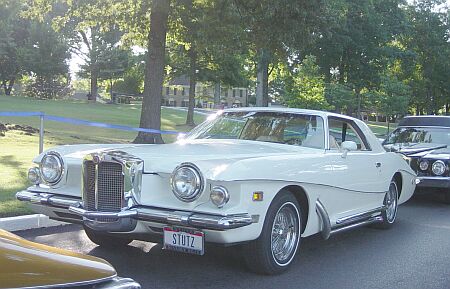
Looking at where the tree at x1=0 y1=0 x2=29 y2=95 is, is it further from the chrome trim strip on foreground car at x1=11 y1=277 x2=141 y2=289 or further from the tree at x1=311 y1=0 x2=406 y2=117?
the chrome trim strip on foreground car at x1=11 y1=277 x2=141 y2=289

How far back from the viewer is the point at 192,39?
57.4ft

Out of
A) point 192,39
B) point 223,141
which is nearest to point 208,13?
point 192,39

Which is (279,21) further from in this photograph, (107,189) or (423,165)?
(107,189)

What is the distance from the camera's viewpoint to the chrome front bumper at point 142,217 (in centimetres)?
430

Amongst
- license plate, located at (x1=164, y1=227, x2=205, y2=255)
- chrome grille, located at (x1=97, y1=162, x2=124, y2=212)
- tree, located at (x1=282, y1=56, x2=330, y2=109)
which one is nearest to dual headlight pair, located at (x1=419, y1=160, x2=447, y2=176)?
license plate, located at (x1=164, y1=227, x2=205, y2=255)

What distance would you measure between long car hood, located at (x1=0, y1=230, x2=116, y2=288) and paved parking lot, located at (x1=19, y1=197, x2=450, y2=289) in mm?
2446

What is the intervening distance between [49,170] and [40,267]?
132 inches

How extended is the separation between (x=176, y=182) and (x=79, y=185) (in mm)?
1186

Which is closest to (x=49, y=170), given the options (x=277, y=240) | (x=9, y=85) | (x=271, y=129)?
(x=277, y=240)

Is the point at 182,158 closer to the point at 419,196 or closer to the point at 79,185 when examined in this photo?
the point at 79,185

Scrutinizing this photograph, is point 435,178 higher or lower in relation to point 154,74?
lower

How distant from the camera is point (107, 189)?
4.77 meters

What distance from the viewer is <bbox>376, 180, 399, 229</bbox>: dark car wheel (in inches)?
294

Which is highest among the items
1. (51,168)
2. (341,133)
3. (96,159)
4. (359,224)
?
(341,133)
